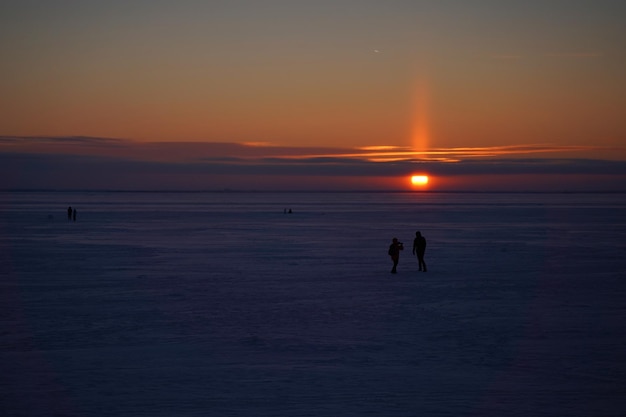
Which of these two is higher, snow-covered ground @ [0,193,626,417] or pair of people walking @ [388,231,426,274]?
pair of people walking @ [388,231,426,274]

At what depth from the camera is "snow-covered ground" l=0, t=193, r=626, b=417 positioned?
9.15 metres

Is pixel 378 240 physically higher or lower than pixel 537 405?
higher

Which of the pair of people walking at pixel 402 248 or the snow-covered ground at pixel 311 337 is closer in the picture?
→ the snow-covered ground at pixel 311 337

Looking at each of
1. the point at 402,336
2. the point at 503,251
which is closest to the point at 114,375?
the point at 402,336

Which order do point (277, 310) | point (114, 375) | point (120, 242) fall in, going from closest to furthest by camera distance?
point (114, 375), point (277, 310), point (120, 242)

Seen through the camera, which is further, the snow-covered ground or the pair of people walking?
the pair of people walking

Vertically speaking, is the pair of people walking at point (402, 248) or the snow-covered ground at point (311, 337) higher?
the pair of people walking at point (402, 248)

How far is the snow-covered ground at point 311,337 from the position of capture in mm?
9148

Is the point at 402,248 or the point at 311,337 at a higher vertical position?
the point at 402,248

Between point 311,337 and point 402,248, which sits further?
point 402,248

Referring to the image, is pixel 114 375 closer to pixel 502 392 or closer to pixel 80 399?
pixel 80 399

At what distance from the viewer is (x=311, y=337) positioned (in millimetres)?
12547

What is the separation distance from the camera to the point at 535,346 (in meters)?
11.9

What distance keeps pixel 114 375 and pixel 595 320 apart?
27.6 ft
